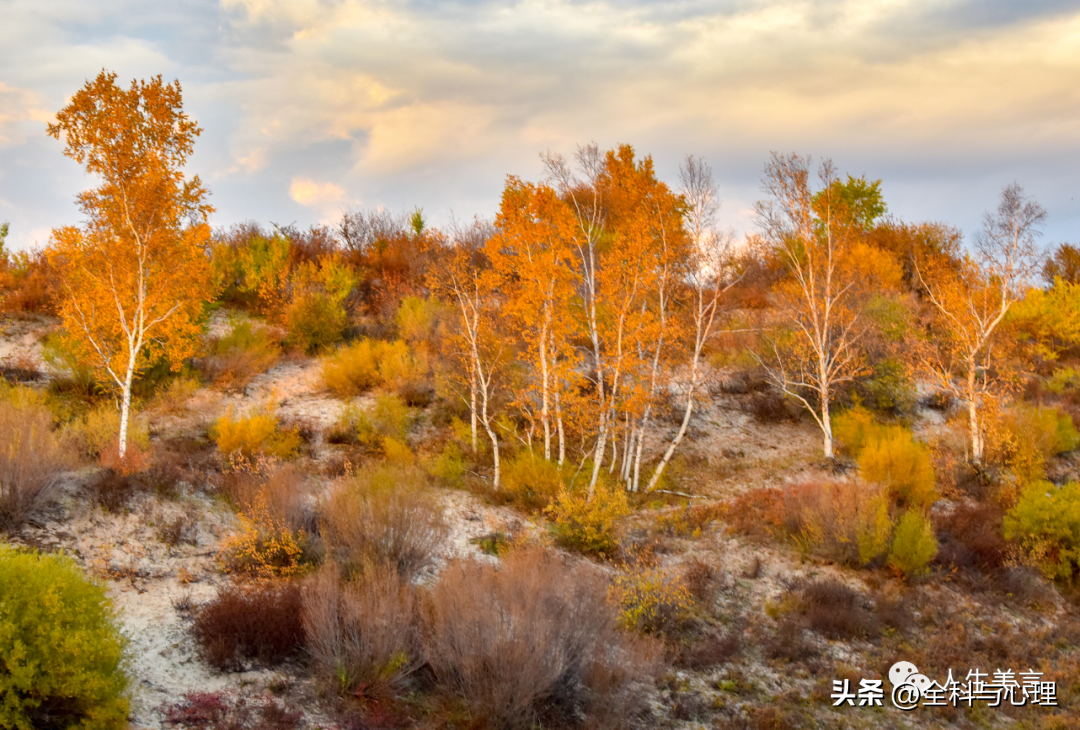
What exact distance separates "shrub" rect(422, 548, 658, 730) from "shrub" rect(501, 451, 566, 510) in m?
6.47

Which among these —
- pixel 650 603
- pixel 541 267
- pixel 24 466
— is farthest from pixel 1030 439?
pixel 24 466

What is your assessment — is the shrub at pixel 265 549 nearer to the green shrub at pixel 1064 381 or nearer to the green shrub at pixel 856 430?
the green shrub at pixel 856 430

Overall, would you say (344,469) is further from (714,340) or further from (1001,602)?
(714,340)

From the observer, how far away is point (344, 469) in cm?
1438

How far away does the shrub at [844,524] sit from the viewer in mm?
11977

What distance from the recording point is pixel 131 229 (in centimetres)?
1285

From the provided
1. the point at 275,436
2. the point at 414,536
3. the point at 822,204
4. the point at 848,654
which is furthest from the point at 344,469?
the point at 822,204

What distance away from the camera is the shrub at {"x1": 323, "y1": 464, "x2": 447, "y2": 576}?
9.61m

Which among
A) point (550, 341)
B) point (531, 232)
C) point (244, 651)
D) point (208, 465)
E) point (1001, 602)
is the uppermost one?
point (531, 232)

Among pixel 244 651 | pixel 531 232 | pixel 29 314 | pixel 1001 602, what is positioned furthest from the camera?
pixel 29 314

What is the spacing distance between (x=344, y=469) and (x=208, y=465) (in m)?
2.73

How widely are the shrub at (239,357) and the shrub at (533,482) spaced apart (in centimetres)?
890

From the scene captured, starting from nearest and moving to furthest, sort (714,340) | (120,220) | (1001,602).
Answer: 1. (1001,602)
2. (120,220)
3. (714,340)

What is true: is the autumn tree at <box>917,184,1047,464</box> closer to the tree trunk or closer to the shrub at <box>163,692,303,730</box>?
the tree trunk
